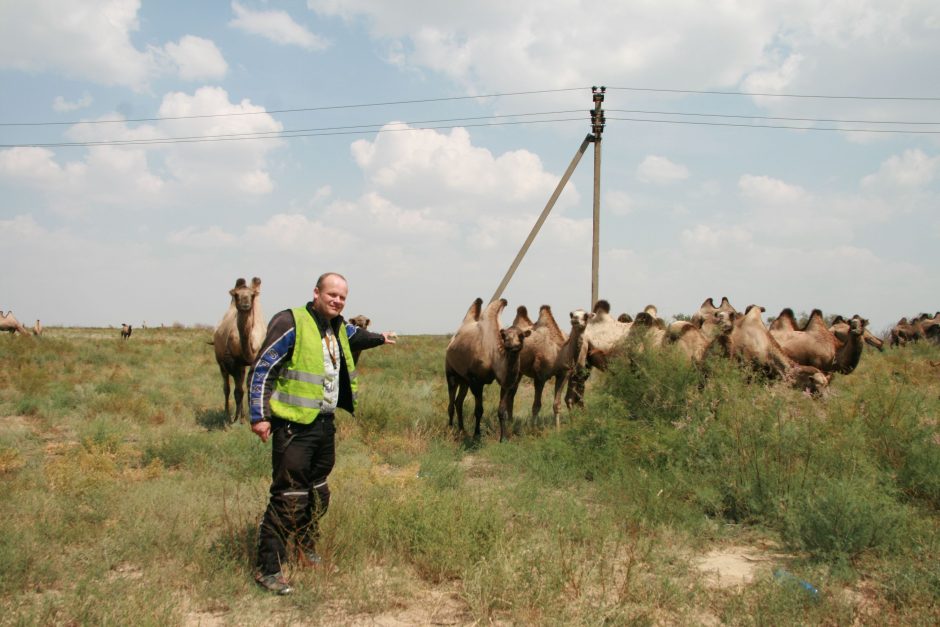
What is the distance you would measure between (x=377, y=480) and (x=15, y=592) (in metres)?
3.48

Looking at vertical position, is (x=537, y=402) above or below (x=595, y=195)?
below

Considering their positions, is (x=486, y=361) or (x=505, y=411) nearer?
(x=505, y=411)

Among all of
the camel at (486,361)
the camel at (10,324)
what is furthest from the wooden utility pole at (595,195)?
the camel at (10,324)

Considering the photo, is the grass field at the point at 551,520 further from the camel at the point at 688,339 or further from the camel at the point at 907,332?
the camel at the point at 907,332

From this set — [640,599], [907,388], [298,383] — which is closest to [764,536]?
[640,599]

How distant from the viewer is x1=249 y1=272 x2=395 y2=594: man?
4.80 m

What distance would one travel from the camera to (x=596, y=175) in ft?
58.0

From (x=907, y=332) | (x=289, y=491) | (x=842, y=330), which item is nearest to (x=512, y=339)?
(x=289, y=491)

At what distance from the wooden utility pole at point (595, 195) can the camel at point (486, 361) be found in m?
4.96

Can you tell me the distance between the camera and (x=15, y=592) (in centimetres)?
447

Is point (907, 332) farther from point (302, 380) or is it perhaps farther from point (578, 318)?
point (302, 380)

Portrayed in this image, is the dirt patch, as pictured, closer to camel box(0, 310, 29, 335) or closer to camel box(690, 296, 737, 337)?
camel box(690, 296, 737, 337)

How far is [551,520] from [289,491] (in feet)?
7.94

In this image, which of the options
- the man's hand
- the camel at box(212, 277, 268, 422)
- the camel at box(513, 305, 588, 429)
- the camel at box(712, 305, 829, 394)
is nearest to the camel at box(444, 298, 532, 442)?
the camel at box(513, 305, 588, 429)
